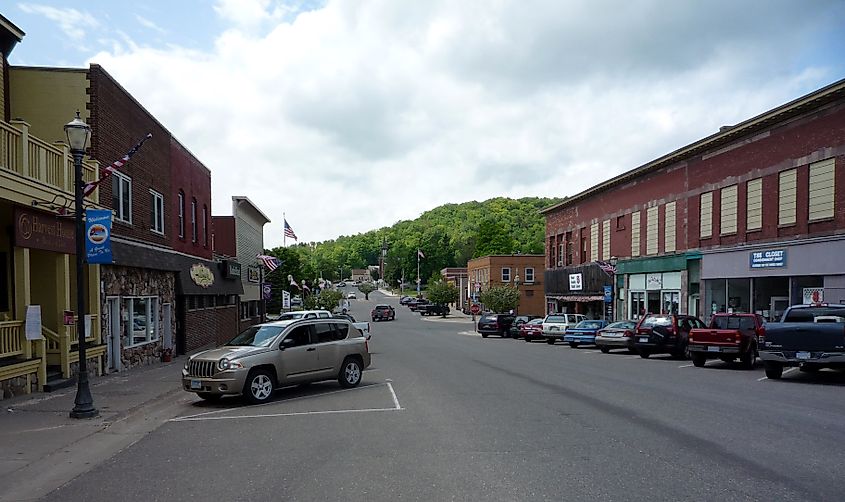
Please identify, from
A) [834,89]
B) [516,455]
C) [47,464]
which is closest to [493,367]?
[516,455]

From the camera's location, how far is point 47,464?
9.09m

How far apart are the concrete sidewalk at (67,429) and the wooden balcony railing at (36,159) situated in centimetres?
474

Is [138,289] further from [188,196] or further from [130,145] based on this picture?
[188,196]

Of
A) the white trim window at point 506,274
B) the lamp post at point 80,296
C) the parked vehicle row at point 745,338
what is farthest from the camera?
the white trim window at point 506,274

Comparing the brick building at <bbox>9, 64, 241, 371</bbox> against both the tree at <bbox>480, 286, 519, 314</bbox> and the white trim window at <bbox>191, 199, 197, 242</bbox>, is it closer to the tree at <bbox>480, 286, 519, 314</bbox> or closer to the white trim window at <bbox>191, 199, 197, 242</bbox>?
the white trim window at <bbox>191, 199, 197, 242</bbox>

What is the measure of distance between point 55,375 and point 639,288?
33.4 meters

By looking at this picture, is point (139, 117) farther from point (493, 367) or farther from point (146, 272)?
point (493, 367)

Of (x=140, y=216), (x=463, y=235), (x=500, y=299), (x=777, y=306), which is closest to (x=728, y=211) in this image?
(x=777, y=306)

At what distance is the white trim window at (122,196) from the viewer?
20.9 metres

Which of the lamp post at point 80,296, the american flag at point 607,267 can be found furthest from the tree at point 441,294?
the lamp post at point 80,296

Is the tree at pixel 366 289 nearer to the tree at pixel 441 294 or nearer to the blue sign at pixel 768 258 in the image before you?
the tree at pixel 441 294

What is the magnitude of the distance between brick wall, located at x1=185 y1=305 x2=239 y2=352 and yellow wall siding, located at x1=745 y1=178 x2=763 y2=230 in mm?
24057

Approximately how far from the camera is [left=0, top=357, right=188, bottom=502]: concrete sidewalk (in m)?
8.54

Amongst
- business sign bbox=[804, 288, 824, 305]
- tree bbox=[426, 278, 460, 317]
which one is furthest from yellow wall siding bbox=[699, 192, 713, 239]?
tree bbox=[426, 278, 460, 317]
